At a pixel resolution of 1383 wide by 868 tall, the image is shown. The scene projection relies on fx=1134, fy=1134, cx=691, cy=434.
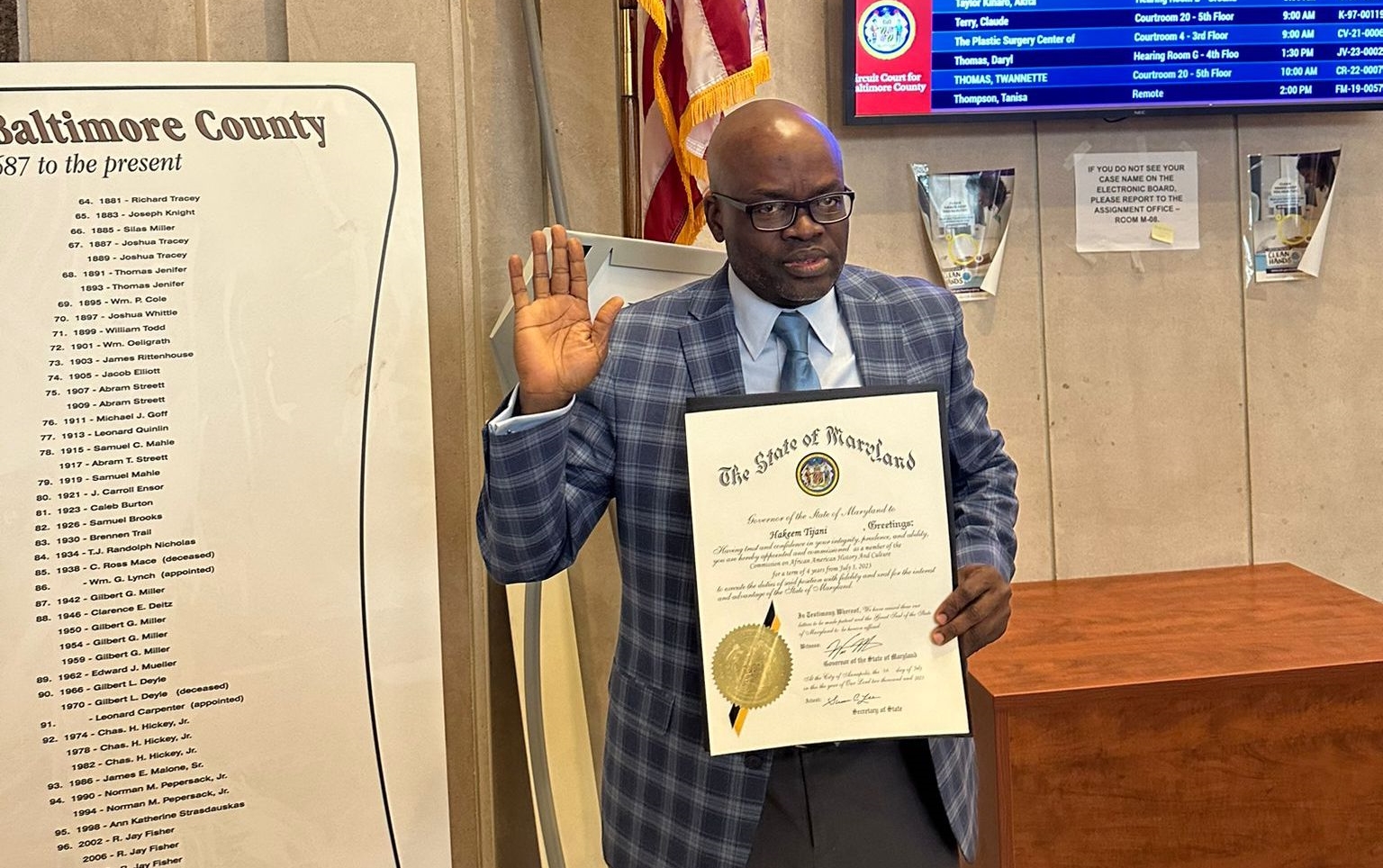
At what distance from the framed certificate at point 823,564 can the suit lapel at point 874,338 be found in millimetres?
112

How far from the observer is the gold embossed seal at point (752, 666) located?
1.27m

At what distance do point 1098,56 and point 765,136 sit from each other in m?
1.49

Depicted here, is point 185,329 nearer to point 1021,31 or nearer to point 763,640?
point 763,640

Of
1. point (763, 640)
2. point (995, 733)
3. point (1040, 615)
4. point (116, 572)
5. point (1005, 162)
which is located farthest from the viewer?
point (1005, 162)

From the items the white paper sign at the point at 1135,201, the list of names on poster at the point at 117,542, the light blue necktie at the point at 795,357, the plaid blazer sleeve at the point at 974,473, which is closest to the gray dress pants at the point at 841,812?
the plaid blazer sleeve at the point at 974,473

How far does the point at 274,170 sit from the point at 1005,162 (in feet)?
5.71

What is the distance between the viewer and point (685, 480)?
1.40 m

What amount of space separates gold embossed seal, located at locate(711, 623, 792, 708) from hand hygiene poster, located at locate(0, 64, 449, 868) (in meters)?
0.53

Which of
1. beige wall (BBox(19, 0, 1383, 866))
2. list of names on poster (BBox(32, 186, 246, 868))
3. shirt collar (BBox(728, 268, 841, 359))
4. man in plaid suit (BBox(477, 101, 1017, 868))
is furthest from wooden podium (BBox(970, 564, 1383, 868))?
list of names on poster (BBox(32, 186, 246, 868))

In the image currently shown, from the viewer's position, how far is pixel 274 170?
1.53 metres

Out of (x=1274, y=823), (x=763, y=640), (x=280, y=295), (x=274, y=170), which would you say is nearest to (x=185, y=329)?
(x=280, y=295)

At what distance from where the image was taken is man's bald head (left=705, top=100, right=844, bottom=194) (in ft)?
4.50

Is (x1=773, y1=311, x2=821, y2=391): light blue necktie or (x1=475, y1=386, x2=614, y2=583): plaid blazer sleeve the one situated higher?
(x1=773, y1=311, x2=821, y2=391): light blue necktie
